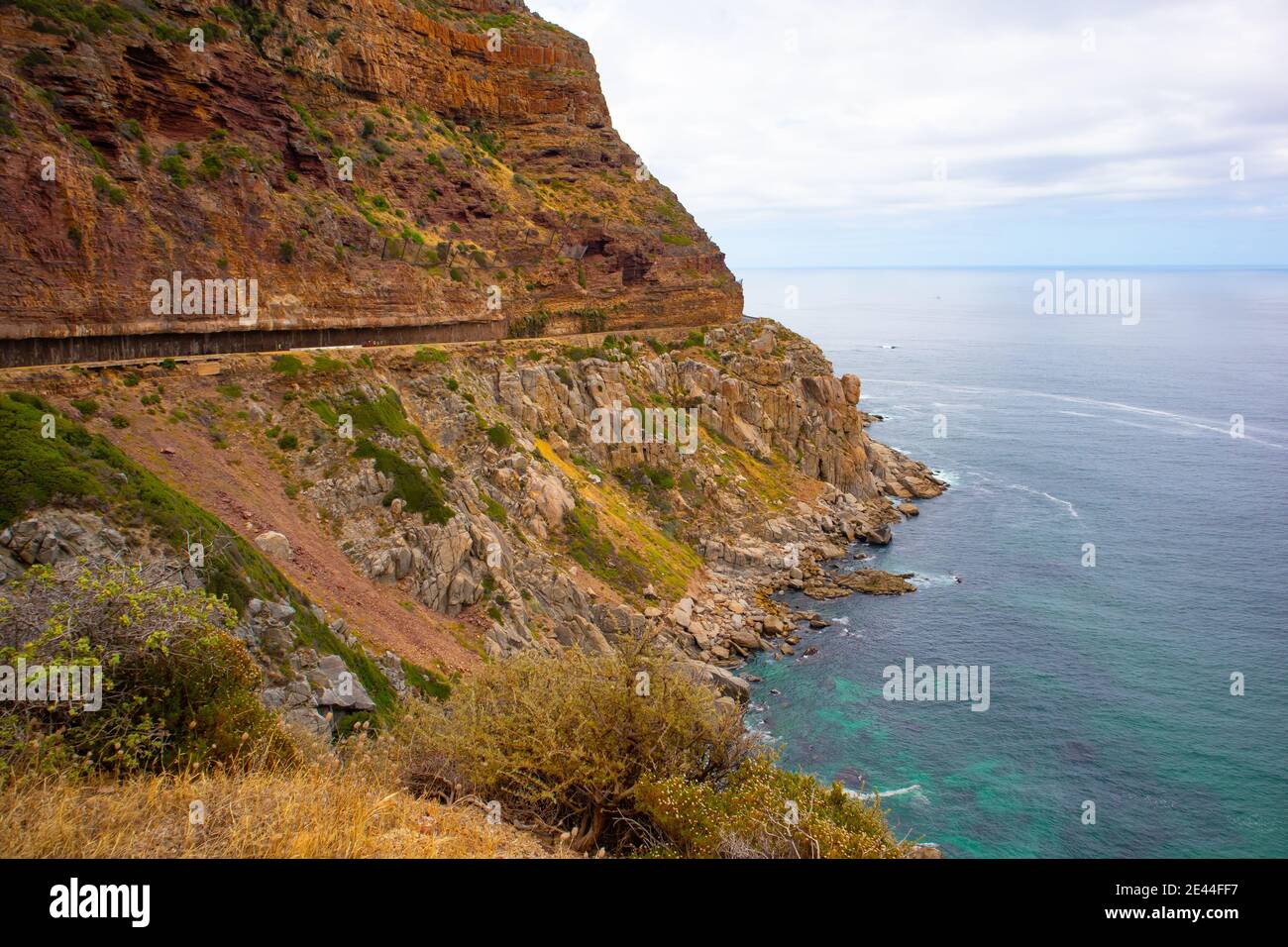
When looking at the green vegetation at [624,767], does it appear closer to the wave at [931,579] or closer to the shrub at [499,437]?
the shrub at [499,437]

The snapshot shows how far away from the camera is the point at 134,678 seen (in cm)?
1338

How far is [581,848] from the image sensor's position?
14.9 metres

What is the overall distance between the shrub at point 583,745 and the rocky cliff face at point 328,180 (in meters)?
28.6

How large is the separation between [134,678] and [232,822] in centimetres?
443

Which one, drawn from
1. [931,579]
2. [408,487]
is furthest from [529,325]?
[931,579]

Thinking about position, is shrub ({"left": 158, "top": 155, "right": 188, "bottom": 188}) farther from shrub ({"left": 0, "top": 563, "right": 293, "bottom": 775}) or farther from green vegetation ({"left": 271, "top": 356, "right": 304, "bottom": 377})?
shrub ({"left": 0, "top": 563, "right": 293, "bottom": 775})

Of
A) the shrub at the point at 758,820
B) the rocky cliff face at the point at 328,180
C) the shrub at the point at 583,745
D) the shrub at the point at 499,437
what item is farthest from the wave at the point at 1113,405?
the shrub at the point at 583,745

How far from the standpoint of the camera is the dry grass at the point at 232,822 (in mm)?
9438

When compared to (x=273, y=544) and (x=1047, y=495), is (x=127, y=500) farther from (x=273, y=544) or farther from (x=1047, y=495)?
(x=1047, y=495)

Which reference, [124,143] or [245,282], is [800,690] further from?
[124,143]

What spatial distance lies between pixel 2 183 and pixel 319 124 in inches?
1088

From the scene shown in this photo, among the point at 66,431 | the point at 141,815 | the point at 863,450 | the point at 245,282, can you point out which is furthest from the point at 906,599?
the point at 141,815

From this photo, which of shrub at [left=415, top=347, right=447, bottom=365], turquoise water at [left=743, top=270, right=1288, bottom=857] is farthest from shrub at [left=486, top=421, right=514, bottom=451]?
turquoise water at [left=743, top=270, right=1288, bottom=857]
